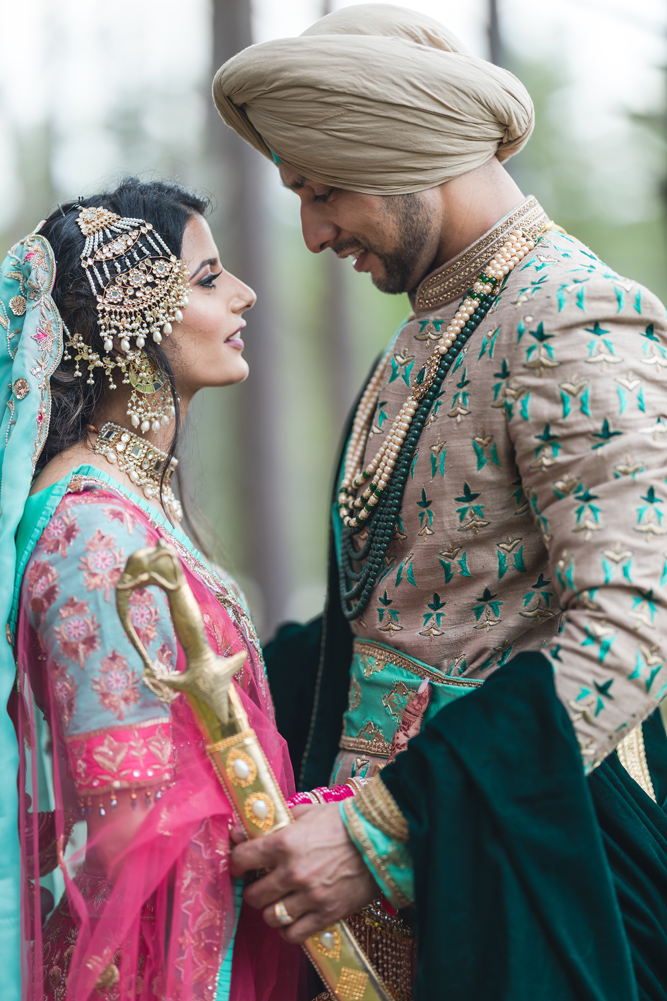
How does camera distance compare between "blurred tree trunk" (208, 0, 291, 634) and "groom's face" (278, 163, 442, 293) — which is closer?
"groom's face" (278, 163, 442, 293)

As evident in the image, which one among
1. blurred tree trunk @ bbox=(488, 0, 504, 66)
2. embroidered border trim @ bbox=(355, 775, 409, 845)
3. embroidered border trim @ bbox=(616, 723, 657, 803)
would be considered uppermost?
blurred tree trunk @ bbox=(488, 0, 504, 66)

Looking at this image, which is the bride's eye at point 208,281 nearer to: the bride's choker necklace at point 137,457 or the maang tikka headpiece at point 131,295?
the maang tikka headpiece at point 131,295

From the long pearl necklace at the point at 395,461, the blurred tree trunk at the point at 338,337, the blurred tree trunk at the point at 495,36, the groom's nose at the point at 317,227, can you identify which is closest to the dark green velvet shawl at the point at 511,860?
the long pearl necklace at the point at 395,461

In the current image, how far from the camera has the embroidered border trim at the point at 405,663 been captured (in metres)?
1.40

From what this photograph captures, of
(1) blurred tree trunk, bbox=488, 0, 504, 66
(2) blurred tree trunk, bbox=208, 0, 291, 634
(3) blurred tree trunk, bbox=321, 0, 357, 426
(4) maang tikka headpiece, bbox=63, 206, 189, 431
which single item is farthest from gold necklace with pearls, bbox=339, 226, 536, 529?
(3) blurred tree trunk, bbox=321, 0, 357, 426

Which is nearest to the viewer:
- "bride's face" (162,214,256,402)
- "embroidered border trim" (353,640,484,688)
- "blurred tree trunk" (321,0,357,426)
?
"embroidered border trim" (353,640,484,688)

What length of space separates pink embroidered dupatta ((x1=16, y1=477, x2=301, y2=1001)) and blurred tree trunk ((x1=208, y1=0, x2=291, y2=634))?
3.38 meters

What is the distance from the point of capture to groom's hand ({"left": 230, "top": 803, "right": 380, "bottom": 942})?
3.78 feet

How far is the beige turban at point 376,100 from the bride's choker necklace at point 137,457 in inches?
24.5

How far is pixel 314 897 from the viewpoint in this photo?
1.15 meters

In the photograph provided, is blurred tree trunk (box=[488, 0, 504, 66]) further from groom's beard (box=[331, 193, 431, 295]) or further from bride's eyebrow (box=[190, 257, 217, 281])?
bride's eyebrow (box=[190, 257, 217, 281])

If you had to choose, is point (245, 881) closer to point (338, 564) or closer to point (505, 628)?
point (505, 628)

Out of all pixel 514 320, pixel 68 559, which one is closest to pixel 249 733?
pixel 68 559

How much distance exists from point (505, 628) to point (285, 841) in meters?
0.50
